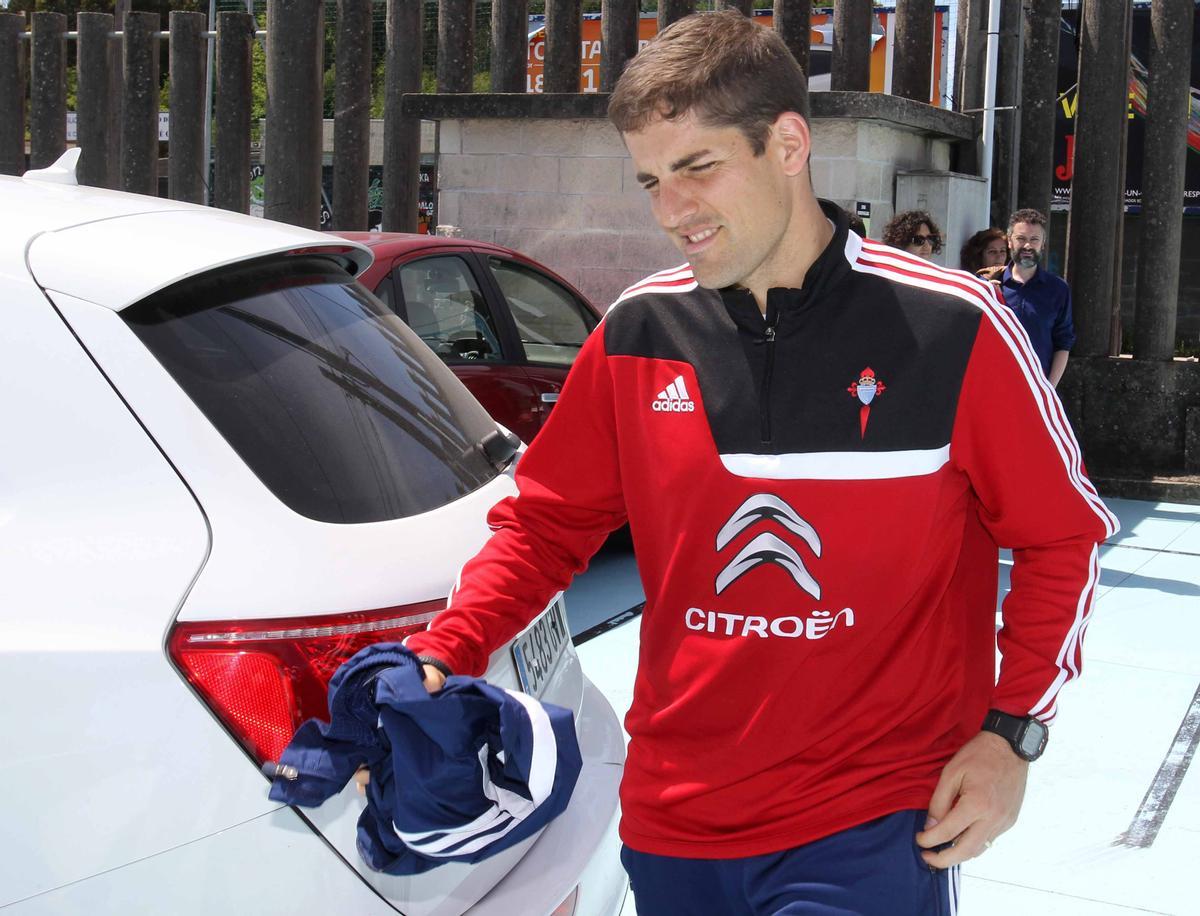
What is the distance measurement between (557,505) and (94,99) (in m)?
8.49

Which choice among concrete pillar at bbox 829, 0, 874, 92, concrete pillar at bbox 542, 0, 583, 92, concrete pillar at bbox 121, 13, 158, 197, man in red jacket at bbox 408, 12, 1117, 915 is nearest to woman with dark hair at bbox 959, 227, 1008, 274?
concrete pillar at bbox 829, 0, 874, 92

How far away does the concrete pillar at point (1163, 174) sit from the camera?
958 cm

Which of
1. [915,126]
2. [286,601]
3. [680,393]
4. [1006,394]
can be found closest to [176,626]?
[286,601]

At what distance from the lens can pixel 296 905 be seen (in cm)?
212

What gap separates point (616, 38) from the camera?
9141mm

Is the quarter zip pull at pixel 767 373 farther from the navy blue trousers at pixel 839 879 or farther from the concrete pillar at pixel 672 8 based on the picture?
the concrete pillar at pixel 672 8

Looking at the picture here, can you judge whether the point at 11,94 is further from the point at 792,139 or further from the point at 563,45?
the point at 792,139

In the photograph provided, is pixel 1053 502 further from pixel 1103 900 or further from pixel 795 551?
pixel 1103 900

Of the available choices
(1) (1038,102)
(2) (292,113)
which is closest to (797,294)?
(2) (292,113)

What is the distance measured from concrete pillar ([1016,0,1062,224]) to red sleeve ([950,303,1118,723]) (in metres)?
8.50

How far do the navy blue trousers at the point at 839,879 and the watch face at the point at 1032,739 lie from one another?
167 mm

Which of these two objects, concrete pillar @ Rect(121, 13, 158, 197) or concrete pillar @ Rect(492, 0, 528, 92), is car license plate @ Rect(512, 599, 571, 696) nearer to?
concrete pillar @ Rect(492, 0, 528, 92)

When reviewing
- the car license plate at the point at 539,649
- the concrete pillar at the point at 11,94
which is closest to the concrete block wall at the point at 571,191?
the concrete pillar at the point at 11,94

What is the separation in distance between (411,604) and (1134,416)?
28.1 ft
